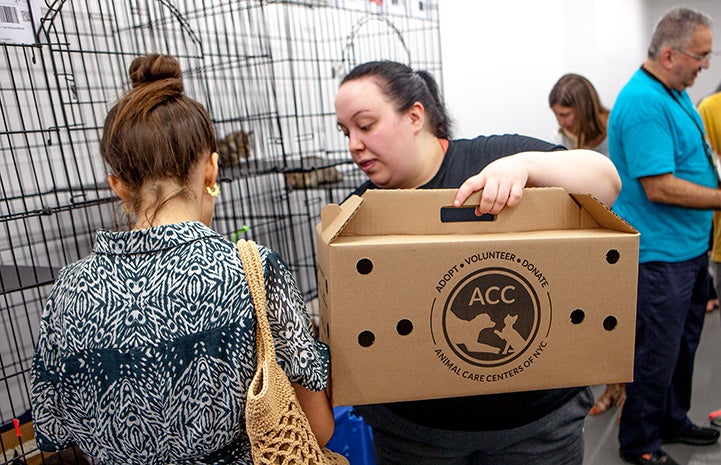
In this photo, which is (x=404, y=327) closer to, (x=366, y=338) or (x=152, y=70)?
(x=366, y=338)

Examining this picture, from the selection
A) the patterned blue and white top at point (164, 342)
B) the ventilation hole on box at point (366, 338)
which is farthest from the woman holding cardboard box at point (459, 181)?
the patterned blue and white top at point (164, 342)

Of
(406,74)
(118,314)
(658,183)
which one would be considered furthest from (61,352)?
(658,183)

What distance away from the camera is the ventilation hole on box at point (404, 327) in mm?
749

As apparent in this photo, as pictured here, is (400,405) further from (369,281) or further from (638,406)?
(638,406)

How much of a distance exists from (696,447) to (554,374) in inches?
68.8

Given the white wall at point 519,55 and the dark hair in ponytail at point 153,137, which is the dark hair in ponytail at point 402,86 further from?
the white wall at point 519,55

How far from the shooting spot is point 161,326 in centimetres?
71

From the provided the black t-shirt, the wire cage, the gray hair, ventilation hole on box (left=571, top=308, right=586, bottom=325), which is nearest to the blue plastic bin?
the black t-shirt

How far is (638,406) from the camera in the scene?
1952 millimetres

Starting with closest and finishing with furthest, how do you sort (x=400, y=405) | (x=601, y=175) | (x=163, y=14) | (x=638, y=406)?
(x=601, y=175), (x=400, y=405), (x=638, y=406), (x=163, y=14)

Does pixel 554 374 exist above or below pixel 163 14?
below

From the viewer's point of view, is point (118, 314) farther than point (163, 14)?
No

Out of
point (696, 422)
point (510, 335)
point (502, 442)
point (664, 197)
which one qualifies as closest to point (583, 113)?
point (664, 197)

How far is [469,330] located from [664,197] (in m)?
1.33
